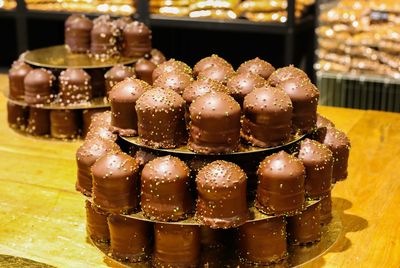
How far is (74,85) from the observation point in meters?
2.45

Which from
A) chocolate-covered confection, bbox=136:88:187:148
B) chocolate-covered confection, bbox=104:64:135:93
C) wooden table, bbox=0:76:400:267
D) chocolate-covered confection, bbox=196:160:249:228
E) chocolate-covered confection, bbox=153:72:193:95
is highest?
chocolate-covered confection, bbox=153:72:193:95

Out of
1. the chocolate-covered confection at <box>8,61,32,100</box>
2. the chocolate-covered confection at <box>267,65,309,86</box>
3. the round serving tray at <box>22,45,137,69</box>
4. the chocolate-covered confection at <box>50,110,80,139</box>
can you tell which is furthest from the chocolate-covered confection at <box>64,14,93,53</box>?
the chocolate-covered confection at <box>267,65,309,86</box>

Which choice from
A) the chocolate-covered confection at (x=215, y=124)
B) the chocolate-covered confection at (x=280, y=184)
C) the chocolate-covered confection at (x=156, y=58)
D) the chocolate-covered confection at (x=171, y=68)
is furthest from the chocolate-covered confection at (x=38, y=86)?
the chocolate-covered confection at (x=280, y=184)

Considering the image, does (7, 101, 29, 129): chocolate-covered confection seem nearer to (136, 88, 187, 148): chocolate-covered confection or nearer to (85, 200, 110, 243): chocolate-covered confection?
(85, 200, 110, 243): chocolate-covered confection

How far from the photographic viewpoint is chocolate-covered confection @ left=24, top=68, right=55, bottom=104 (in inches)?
96.0

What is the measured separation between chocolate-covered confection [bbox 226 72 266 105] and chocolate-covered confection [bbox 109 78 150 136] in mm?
220

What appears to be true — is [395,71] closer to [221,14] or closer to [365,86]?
[365,86]

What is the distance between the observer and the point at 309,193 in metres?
1.49

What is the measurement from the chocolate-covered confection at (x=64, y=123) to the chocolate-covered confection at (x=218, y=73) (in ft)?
3.12

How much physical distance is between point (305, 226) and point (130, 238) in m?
0.42

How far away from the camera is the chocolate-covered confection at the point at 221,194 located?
1352 millimetres

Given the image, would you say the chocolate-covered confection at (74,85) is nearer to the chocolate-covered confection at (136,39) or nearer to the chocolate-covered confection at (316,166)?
the chocolate-covered confection at (136,39)

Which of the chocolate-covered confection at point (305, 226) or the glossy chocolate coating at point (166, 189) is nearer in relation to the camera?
the glossy chocolate coating at point (166, 189)

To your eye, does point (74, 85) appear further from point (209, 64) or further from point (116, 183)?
point (116, 183)
